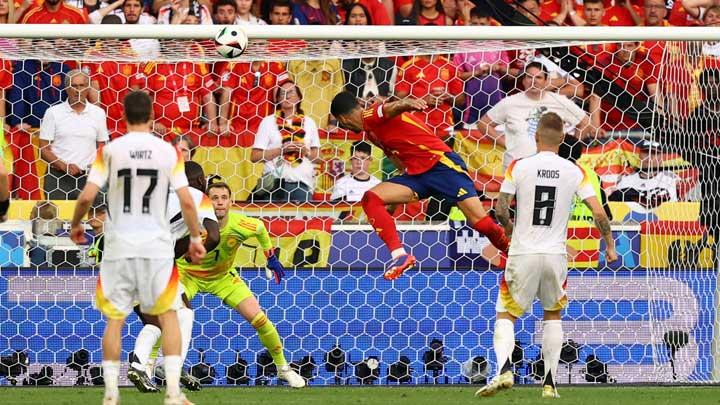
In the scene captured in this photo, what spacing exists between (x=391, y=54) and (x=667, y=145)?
2.48 metres

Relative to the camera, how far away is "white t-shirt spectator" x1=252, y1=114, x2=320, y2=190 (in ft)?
36.8

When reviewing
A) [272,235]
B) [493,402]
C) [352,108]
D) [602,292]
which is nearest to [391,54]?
[352,108]

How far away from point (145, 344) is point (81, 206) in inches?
85.5

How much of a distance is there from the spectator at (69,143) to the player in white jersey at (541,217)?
3.89 m

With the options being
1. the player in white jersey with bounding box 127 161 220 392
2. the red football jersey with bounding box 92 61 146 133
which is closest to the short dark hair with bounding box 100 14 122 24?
the red football jersey with bounding box 92 61 146 133

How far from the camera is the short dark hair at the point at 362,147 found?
463 inches

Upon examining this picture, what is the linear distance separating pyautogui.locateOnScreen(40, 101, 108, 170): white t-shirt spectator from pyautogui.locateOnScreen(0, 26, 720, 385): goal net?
2 centimetres

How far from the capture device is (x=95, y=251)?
30.2ft

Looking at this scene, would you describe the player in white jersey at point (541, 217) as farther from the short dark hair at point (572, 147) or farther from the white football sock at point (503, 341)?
the short dark hair at point (572, 147)

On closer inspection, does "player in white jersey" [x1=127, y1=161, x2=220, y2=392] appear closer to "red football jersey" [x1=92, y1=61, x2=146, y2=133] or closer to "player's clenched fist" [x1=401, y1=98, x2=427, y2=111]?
"player's clenched fist" [x1=401, y1=98, x2=427, y2=111]

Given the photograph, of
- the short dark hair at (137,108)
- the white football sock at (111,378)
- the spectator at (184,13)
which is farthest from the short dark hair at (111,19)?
the white football sock at (111,378)

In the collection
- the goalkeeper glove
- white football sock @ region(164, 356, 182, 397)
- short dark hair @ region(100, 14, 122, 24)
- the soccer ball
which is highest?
short dark hair @ region(100, 14, 122, 24)

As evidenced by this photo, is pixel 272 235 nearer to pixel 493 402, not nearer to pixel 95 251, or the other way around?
pixel 95 251

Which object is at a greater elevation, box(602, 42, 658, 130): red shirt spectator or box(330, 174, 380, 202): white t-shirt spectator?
box(602, 42, 658, 130): red shirt spectator
